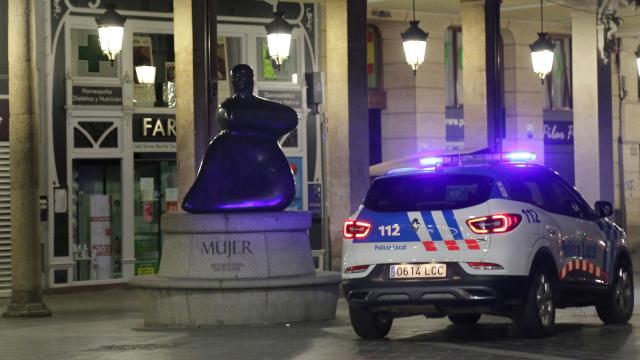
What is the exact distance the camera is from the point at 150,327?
15.6m

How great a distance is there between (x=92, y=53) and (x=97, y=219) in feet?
9.08

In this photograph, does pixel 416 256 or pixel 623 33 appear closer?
pixel 416 256

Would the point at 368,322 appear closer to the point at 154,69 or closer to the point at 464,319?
the point at 464,319

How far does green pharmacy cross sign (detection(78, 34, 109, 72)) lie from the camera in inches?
958

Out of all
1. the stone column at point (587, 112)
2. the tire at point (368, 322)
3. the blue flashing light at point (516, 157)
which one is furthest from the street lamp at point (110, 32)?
the stone column at point (587, 112)

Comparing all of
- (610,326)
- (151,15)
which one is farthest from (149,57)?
(610,326)

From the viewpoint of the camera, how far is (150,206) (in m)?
25.0

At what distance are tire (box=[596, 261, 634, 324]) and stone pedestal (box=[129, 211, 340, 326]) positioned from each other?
2.90 metres

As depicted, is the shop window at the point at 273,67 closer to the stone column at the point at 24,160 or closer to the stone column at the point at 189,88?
the stone column at the point at 189,88

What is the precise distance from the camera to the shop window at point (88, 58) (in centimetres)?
2425

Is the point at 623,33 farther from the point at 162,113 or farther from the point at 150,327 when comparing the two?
the point at 150,327

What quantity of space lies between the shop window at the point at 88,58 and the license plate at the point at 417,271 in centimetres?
1224

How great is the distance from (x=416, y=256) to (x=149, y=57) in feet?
42.6

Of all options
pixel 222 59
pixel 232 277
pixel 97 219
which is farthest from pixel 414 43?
pixel 232 277
